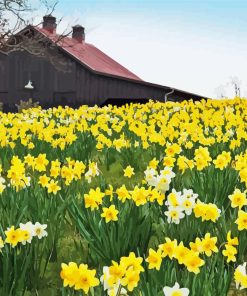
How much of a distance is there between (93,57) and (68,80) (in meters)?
4.15

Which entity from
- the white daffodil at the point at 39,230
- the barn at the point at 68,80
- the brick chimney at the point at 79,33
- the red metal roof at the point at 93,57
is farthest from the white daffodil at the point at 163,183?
the brick chimney at the point at 79,33

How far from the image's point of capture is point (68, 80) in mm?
35594

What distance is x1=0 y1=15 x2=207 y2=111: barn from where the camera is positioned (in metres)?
33.3

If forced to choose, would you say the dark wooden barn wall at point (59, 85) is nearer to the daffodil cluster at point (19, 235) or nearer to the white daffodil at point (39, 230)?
the white daffodil at point (39, 230)

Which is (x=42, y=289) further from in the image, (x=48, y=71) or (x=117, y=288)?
(x=48, y=71)

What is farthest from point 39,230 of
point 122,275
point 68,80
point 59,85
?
point 59,85

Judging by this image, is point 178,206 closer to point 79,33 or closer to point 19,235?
point 19,235

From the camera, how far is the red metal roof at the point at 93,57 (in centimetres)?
3503

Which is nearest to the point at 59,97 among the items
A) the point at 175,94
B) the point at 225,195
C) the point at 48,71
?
the point at 48,71

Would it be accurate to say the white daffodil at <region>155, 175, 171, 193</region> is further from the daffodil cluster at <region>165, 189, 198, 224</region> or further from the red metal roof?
the red metal roof

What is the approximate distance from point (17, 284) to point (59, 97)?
1330 inches

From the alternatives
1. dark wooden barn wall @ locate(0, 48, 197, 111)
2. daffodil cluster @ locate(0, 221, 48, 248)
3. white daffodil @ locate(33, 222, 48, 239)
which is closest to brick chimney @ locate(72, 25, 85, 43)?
dark wooden barn wall @ locate(0, 48, 197, 111)

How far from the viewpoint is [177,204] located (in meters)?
3.05

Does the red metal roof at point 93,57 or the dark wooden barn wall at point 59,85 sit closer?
the dark wooden barn wall at point 59,85
